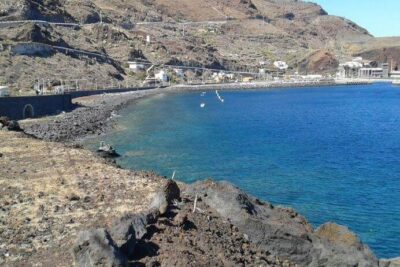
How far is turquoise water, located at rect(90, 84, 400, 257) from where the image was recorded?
810 inches

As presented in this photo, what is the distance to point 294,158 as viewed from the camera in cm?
3303

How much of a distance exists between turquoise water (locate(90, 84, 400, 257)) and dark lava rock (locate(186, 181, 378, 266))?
380 cm

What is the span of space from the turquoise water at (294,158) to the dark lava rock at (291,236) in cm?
380

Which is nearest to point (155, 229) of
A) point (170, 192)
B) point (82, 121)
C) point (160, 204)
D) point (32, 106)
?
point (160, 204)

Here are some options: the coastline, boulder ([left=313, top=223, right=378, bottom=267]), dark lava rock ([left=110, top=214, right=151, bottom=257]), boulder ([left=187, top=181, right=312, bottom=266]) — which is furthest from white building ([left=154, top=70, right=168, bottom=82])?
dark lava rock ([left=110, top=214, right=151, bottom=257])

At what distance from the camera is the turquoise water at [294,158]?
20567 millimetres

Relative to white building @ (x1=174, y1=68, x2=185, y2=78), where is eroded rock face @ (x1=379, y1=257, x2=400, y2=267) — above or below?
below

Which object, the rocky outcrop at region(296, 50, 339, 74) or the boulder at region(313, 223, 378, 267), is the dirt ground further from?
the rocky outcrop at region(296, 50, 339, 74)

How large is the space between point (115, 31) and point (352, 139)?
9564cm

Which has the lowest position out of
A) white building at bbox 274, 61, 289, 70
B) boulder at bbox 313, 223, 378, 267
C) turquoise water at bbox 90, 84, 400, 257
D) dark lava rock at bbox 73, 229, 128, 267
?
turquoise water at bbox 90, 84, 400, 257

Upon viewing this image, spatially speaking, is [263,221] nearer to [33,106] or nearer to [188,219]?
[188,219]

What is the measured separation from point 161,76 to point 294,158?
297ft

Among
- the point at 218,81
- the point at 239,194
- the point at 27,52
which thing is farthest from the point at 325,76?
the point at 239,194

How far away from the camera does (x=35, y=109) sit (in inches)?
1807
